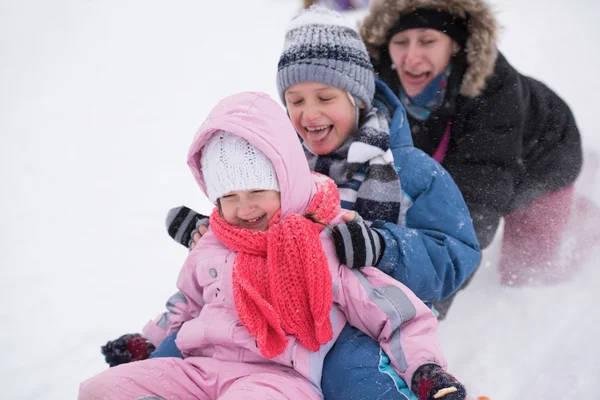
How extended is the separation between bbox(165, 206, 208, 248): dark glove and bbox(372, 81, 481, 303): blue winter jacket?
24.4 inches

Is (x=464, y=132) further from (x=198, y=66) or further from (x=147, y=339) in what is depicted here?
(x=198, y=66)

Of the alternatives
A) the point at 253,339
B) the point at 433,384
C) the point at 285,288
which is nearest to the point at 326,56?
the point at 285,288

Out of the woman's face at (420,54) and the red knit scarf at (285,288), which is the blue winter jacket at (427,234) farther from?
the woman's face at (420,54)

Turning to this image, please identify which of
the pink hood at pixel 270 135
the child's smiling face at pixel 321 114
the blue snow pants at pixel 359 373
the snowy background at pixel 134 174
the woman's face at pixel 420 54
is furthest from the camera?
the woman's face at pixel 420 54

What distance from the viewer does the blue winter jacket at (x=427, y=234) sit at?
57.4 inches

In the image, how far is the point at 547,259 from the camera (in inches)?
97.4

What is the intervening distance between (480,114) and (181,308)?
57.3 inches

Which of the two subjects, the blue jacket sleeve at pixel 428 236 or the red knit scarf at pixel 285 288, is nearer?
the red knit scarf at pixel 285 288

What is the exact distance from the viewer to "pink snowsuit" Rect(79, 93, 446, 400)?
4.14 ft

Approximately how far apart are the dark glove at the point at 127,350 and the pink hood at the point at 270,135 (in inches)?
25.5

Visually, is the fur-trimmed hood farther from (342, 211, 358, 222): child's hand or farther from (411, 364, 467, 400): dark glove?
(411, 364, 467, 400): dark glove

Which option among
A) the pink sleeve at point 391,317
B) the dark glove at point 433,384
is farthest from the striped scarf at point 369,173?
the dark glove at point 433,384

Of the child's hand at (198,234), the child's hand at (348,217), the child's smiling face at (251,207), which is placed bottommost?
the child's hand at (198,234)

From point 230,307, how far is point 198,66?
4466mm
